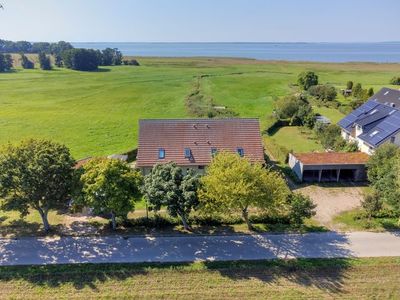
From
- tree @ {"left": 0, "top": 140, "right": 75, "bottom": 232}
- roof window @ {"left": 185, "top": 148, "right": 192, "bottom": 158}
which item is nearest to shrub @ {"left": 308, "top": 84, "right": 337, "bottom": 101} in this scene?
roof window @ {"left": 185, "top": 148, "right": 192, "bottom": 158}

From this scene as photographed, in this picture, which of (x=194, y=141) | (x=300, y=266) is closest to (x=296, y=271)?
(x=300, y=266)

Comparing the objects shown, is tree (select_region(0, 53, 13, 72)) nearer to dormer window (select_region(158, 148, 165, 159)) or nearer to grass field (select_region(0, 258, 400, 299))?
dormer window (select_region(158, 148, 165, 159))

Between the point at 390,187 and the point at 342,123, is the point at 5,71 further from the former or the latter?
the point at 390,187

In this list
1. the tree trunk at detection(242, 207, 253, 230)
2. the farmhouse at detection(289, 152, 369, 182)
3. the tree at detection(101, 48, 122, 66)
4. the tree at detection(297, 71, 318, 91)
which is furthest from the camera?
the tree at detection(101, 48, 122, 66)

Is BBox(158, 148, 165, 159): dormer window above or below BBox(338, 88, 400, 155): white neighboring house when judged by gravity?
below

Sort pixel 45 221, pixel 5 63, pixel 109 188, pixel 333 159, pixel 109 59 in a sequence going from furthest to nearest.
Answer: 1. pixel 109 59
2. pixel 5 63
3. pixel 333 159
4. pixel 45 221
5. pixel 109 188

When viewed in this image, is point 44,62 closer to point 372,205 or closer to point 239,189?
point 239,189

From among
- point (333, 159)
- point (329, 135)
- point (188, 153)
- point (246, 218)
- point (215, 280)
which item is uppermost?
point (329, 135)
